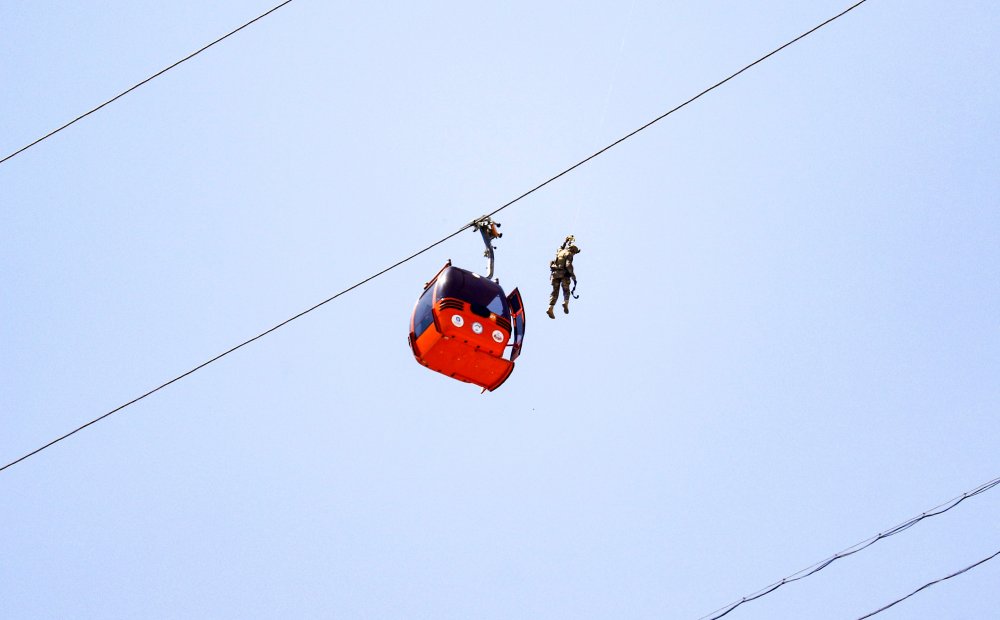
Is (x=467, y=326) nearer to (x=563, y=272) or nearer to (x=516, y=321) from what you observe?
(x=516, y=321)

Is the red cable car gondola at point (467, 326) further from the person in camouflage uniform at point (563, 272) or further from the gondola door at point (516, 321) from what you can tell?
the person in camouflage uniform at point (563, 272)

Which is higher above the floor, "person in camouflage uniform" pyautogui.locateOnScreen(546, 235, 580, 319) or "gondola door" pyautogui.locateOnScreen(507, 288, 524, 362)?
"person in camouflage uniform" pyautogui.locateOnScreen(546, 235, 580, 319)

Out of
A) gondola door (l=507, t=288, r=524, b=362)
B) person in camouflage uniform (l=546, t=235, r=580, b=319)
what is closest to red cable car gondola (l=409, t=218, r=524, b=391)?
gondola door (l=507, t=288, r=524, b=362)

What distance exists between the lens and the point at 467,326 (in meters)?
17.0

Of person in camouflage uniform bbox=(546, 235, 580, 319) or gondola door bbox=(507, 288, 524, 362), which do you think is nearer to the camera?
gondola door bbox=(507, 288, 524, 362)

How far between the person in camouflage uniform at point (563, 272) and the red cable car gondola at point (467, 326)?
3.51ft

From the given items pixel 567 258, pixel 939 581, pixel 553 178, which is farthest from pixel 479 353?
pixel 939 581

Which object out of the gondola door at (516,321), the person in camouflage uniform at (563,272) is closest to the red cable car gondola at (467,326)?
the gondola door at (516,321)

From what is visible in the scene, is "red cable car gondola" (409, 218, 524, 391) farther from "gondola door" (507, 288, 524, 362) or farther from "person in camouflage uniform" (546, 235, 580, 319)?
"person in camouflage uniform" (546, 235, 580, 319)

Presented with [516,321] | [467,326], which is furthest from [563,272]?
[467,326]

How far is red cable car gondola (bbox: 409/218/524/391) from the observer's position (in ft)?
55.7

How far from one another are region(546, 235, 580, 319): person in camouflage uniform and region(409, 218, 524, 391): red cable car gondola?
1068mm

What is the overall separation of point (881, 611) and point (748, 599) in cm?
132

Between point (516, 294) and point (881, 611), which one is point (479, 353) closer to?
point (516, 294)
